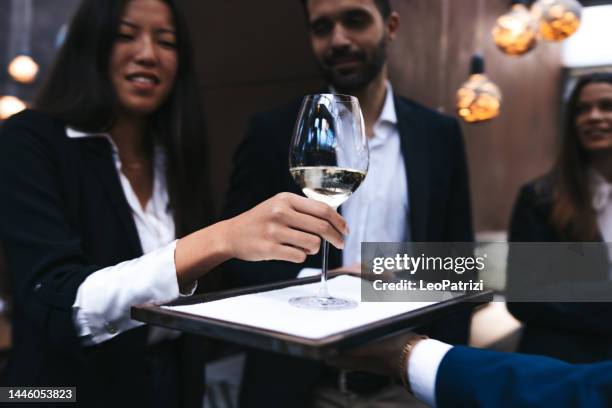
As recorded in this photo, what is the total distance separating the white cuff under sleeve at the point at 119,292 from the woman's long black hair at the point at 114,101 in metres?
0.43

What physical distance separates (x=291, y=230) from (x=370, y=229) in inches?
34.3

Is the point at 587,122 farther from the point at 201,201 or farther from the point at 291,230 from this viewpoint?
the point at 291,230

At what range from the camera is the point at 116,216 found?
1188 millimetres

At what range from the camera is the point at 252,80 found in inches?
95.0

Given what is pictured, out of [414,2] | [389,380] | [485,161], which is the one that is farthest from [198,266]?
[485,161]

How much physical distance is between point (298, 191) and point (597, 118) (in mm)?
1347

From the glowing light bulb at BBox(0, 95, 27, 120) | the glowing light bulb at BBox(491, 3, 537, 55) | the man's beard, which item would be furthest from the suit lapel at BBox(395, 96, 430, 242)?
the glowing light bulb at BBox(0, 95, 27, 120)

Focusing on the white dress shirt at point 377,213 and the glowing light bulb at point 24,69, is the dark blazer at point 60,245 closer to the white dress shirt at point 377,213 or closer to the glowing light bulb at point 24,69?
the white dress shirt at point 377,213

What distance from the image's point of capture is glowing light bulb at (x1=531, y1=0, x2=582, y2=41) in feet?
5.51

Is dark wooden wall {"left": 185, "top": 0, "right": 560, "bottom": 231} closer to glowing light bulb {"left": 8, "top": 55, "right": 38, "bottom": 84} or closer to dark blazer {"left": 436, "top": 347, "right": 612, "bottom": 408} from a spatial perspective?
dark blazer {"left": 436, "top": 347, "right": 612, "bottom": 408}

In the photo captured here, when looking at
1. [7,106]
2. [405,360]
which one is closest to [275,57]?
[405,360]

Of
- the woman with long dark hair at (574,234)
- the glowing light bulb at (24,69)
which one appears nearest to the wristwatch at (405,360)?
the woman with long dark hair at (574,234)

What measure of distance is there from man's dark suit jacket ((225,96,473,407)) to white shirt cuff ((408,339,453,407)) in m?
0.50

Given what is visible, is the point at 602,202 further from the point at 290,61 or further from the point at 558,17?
the point at 290,61
